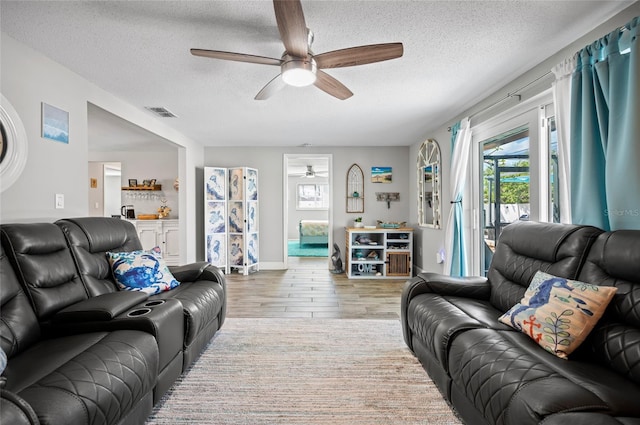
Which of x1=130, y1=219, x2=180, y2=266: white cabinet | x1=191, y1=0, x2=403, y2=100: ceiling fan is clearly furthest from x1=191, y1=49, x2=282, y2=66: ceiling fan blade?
x1=130, y1=219, x2=180, y2=266: white cabinet

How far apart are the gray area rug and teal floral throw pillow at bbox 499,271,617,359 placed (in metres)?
0.69

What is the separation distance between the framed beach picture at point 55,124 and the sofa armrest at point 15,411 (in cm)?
215

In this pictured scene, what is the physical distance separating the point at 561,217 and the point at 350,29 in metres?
2.01

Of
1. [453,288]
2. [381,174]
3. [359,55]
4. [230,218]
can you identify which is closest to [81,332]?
[359,55]

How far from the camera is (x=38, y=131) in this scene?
7.41 feet

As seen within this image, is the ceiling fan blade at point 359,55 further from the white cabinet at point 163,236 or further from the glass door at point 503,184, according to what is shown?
the white cabinet at point 163,236

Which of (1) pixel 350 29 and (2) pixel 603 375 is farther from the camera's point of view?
(1) pixel 350 29

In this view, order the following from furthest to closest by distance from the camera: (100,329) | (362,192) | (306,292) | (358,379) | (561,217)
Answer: (362,192), (306,292), (561,217), (358,379), (100,329)

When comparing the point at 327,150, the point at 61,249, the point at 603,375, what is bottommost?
the point at 603,375

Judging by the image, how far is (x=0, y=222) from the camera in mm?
1997

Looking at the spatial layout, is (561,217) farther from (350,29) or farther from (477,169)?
(350,29)

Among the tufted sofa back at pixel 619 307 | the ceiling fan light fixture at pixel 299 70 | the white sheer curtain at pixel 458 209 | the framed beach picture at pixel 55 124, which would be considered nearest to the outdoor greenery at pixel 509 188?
the white sheer curtain at pixel 458 209

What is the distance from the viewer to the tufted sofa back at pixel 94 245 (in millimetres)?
2016

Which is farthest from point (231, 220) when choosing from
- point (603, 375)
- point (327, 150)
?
point (603, 375)
